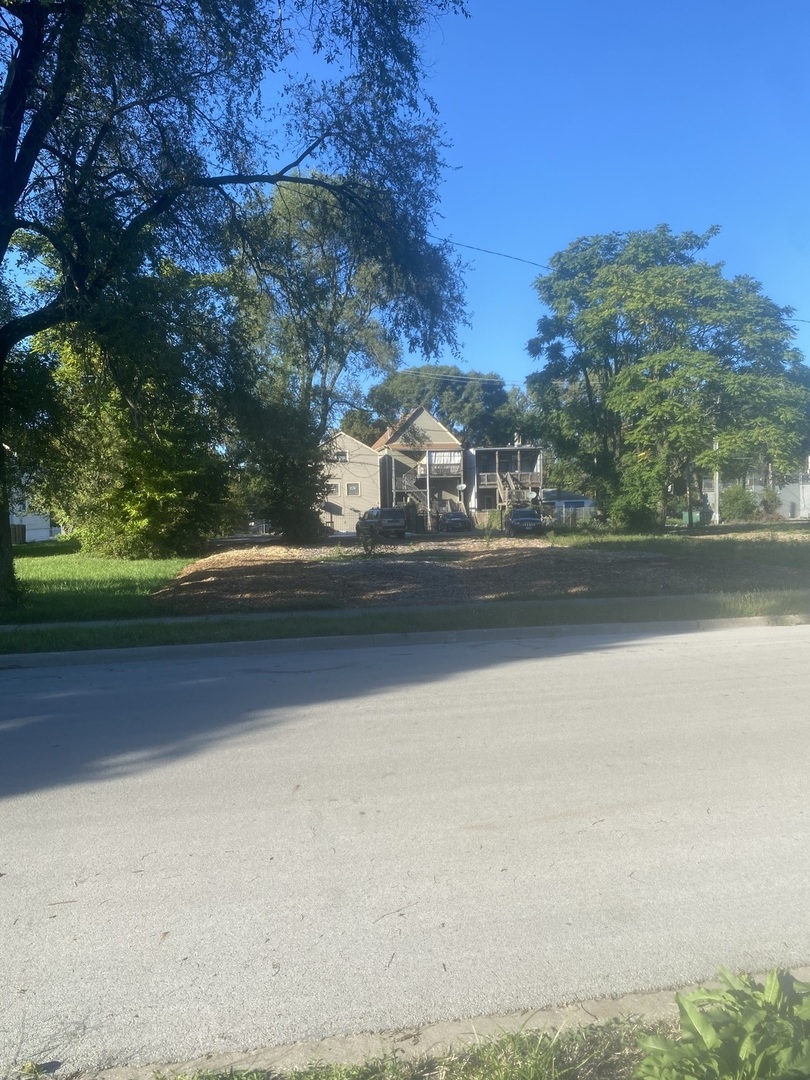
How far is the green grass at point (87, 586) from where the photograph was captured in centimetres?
1697

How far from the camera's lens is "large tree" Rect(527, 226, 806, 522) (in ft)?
135

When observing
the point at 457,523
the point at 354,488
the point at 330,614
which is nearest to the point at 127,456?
the point at 330,614

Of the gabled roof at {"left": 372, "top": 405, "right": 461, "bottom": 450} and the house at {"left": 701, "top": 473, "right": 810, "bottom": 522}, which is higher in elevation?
the gabled roof at {"left": 372, "top": 405, "right": 461, "bottom": 450}

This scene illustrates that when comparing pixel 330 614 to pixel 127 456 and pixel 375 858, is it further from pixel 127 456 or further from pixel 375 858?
pixel 127 456

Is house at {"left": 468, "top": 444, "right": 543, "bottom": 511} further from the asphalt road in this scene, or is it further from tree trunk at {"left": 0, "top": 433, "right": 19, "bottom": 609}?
the asphalt road

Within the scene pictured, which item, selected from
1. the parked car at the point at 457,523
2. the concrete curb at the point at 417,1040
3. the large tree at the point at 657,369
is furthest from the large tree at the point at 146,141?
the parked car at the point at 457,523

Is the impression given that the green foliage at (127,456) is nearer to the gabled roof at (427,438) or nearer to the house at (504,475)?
the gabled roof at (427,438)

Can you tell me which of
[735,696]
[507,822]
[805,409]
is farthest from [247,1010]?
[805,409]

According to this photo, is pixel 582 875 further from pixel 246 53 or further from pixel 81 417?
pixel 81 417

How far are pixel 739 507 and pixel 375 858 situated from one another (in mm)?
60502

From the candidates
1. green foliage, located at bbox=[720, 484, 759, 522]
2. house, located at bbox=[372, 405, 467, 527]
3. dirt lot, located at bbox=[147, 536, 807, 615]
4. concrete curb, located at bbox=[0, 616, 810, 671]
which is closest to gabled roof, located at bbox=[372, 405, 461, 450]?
house, located at bbox=[372, 405, 467, 527]

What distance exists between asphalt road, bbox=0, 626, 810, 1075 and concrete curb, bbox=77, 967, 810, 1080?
77mm

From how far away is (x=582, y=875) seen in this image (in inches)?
201

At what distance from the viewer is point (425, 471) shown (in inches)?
2520
